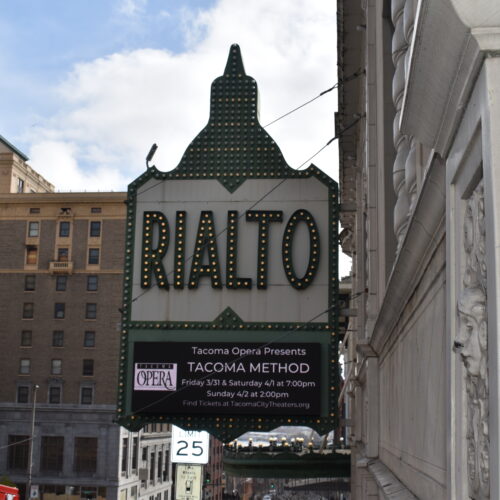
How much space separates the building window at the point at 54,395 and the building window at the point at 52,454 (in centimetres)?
305

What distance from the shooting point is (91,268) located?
75.4 metres

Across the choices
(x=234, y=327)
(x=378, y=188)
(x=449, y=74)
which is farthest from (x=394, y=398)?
(x=449, y=74)

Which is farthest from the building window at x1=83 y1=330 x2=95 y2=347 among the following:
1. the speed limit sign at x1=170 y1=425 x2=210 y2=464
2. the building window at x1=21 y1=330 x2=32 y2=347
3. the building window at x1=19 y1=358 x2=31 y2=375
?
the speed limit sign at x1=170 y1=425 x2=210 y2=464

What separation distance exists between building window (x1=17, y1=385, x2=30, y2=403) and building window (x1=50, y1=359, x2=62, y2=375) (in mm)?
2598

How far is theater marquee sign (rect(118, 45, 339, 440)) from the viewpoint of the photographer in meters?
12.7

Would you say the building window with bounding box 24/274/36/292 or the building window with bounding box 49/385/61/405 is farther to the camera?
→ the building window with bounding box 24/274/36/292

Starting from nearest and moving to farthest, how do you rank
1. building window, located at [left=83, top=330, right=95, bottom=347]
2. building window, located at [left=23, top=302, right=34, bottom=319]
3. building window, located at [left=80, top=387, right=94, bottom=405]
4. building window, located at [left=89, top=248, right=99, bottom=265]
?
building window, located at [left=80, top=387, right=94, bottom=405] < building window, located at [left=83, top=330, right=95, bottom=347] < building window, located at [left=23, top=302, right=34, bottom=319] < building window, located at [left=89, top=248, right=99, bottom=265]

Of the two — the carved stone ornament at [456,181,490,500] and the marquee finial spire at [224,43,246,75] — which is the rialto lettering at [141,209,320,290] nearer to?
the marquee finial spire at [224,43,246,75]

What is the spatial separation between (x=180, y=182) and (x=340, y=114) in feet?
22.8

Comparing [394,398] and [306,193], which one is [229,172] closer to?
[306,193]

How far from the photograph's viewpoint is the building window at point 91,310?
245ft

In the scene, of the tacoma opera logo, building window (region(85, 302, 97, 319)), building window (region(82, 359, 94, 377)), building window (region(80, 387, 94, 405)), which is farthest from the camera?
building window (region(85, 302, 97, 319))

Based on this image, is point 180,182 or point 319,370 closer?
point 319,370

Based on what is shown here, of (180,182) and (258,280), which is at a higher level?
(180,182)
